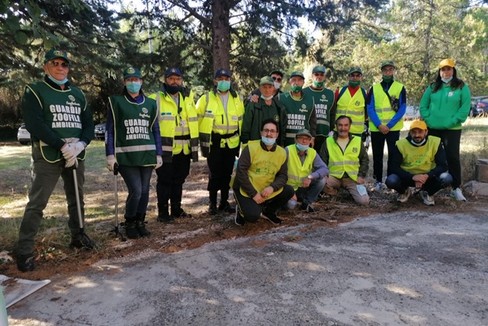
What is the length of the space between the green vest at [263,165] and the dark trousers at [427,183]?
197 centimetres

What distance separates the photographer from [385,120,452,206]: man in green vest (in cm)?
598

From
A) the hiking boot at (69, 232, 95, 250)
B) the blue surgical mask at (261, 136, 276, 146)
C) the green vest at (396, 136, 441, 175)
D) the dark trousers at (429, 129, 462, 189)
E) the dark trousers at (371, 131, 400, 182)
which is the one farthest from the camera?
the dark trousers at (371, 131, 400, 182)

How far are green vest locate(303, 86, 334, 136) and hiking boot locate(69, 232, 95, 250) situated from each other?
382 cm

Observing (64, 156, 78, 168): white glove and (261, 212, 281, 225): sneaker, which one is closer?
(64, 156, 78, 168): white glove

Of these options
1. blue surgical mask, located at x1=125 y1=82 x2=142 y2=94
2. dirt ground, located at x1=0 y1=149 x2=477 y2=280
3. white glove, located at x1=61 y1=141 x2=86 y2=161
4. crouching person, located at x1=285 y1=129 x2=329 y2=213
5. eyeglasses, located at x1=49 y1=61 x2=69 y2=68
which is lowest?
dirt ground, located at x1=0 y1=149 x2=477 y2=280

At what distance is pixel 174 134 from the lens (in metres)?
5.29

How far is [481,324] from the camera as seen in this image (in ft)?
9.37

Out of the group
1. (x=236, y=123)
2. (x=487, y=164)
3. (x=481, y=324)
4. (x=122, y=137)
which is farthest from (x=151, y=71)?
(x=481, y=324)

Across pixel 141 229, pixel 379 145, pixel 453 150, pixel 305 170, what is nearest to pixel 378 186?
pixel 379 145

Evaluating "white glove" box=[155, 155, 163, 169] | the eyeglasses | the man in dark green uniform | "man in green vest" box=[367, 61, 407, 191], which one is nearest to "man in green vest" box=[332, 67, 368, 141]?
"man in green vest" box=[367, 61, 407, 191]

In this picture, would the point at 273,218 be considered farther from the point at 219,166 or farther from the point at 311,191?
the point at 219,166

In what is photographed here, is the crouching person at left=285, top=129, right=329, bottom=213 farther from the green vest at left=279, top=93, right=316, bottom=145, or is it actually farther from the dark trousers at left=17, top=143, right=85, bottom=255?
the dark trousers at left=17, top=143, right=85, bottom=255

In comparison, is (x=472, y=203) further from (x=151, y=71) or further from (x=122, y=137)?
(x=151, y=71)

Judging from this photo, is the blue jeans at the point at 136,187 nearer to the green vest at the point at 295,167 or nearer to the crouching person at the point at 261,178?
the crouching person at the point at 261,178
